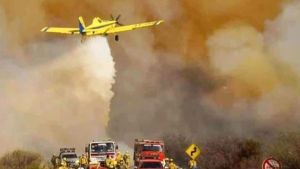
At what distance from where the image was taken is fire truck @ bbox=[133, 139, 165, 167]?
2857 inches

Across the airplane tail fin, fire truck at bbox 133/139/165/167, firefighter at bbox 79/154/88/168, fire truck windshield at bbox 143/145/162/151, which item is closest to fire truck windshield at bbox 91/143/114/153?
firefighter at bbox 79/154/88/168

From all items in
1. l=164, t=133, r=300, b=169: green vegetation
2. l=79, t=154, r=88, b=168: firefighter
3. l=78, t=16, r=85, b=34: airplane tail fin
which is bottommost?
l=79, t=154, r=88, b=168: firefighter

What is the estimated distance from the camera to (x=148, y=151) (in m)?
73.8

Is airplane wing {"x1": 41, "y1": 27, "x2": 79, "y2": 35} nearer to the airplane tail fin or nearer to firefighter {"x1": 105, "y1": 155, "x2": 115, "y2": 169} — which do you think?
the airplane tail fin

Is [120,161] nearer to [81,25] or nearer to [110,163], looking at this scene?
[110,163]

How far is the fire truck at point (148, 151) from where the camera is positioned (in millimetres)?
72562

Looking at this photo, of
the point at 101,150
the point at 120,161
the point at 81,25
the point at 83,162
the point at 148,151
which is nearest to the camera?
the point at 120,161

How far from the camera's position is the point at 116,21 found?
81.6 meters

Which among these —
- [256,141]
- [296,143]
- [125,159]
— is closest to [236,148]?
[256,141]

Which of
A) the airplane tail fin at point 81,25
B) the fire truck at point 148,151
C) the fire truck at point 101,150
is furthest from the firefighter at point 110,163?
the airplane tail fin at point 81,25

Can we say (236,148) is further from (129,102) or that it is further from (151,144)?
(151,144)

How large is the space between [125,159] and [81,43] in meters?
27.0

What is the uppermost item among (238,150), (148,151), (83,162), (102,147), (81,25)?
(81,25)

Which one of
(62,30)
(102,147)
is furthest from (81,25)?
(102,147)
